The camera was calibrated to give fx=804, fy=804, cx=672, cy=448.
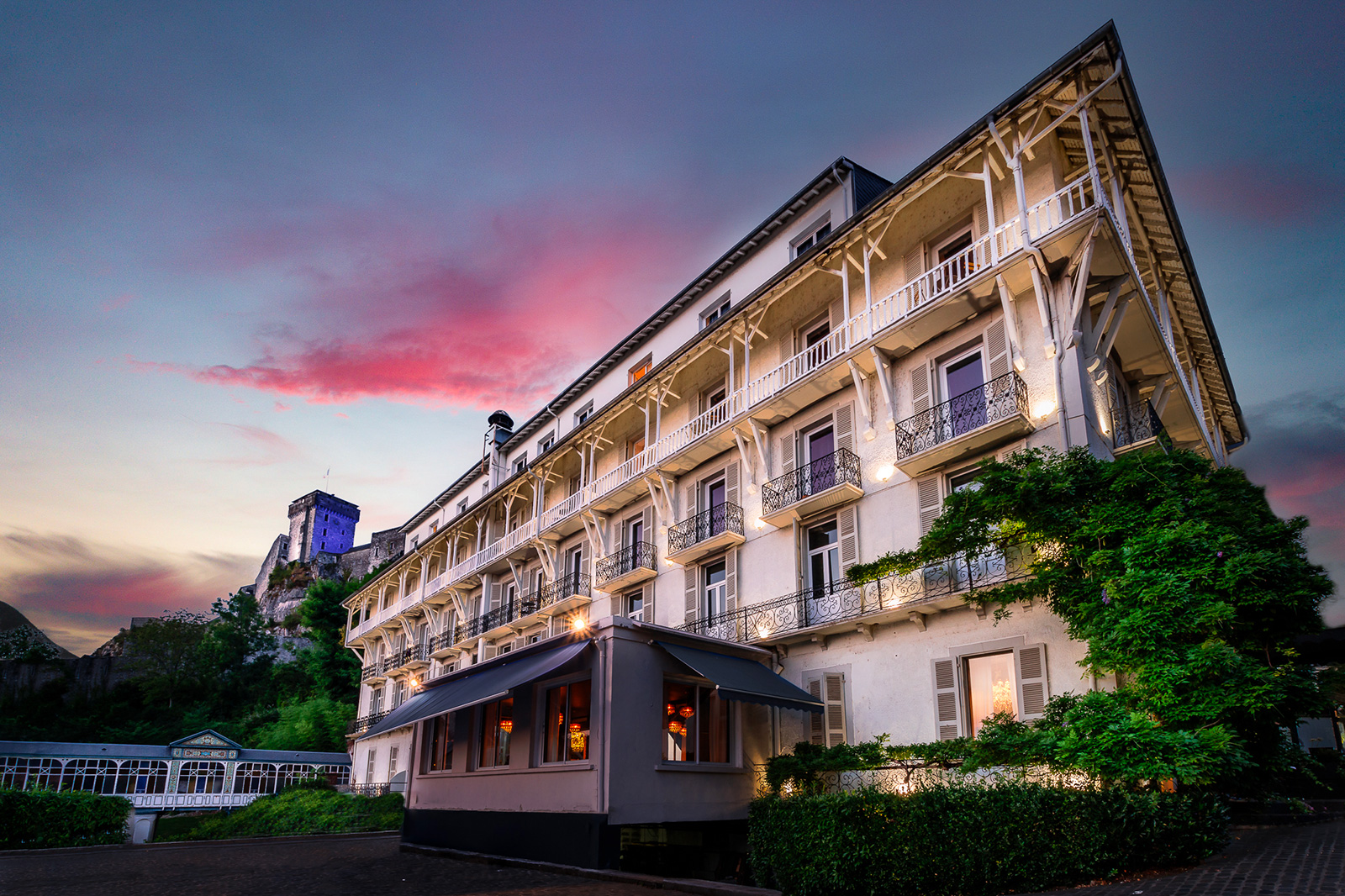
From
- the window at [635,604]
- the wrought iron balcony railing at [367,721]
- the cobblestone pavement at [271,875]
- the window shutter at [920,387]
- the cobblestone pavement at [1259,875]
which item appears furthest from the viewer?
the wrought iron balcony railing at [367,721]

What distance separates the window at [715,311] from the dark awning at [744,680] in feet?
35.4

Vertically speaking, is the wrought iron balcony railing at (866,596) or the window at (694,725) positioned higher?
the wrought iron balcony railing at (866,596)

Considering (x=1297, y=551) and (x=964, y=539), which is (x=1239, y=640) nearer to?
(x=1297, y=551)

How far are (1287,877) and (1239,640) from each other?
380 centimetres

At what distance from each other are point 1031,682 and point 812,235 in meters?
12.2

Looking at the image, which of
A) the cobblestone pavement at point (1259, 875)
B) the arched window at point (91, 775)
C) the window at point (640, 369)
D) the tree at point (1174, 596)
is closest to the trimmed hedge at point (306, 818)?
the arched window at point (91, 775)

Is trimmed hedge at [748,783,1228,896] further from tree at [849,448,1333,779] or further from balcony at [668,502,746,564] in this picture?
balcony at [668,502,746,564]

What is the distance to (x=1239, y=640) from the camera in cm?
1058

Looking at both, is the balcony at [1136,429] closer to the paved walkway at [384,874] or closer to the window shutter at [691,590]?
the paved walkway at [384,874]

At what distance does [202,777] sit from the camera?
1451 inches

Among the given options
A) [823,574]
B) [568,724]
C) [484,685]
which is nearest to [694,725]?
[568,724]

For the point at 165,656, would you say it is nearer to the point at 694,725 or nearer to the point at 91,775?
the point at 91,775

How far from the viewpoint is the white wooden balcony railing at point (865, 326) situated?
14.6 m

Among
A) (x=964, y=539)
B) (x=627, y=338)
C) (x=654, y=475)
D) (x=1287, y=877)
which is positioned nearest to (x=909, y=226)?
(x=964, y=539)
